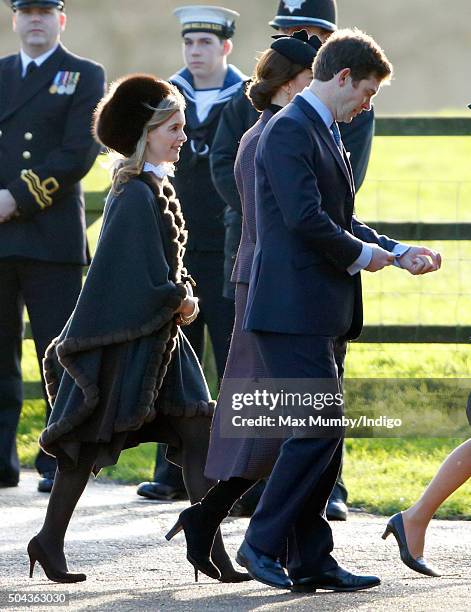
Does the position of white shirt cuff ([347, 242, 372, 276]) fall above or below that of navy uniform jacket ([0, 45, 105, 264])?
below

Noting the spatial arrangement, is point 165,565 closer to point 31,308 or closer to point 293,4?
point 31,308

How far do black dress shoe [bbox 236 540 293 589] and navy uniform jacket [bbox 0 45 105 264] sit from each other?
Result: 2.60 m

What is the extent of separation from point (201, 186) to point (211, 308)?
1.74ft

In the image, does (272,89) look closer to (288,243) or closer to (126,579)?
(288,243)

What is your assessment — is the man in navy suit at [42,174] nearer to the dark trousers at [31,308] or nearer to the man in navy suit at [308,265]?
the dark trousers at [31,308]

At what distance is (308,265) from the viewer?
4.51m

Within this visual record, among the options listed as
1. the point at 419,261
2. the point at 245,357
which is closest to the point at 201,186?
the point at 245,357

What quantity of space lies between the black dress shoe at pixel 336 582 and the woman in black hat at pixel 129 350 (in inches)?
11.5

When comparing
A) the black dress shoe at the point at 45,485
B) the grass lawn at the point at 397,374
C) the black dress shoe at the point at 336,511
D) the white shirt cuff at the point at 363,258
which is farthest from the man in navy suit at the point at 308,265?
the black dress shoe at the point at 45,485

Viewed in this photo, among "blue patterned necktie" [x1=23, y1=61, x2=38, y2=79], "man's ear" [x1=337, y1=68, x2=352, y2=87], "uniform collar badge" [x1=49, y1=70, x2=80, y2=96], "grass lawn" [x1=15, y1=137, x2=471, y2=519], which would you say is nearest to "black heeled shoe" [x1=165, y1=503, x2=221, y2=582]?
"man's ear" [x1=337, y1=68, x2=352, y2=87]

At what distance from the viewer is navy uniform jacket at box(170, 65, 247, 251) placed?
659 cm

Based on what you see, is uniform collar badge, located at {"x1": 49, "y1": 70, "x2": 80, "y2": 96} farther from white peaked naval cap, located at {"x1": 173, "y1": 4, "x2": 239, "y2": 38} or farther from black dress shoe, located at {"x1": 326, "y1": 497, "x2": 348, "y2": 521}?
black dress shoe, located at {"x1": 326, "y1": 497, "x2": 348, "y2": 521}

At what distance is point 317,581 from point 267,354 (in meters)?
0.70

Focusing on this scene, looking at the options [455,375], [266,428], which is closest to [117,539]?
[266,428]
